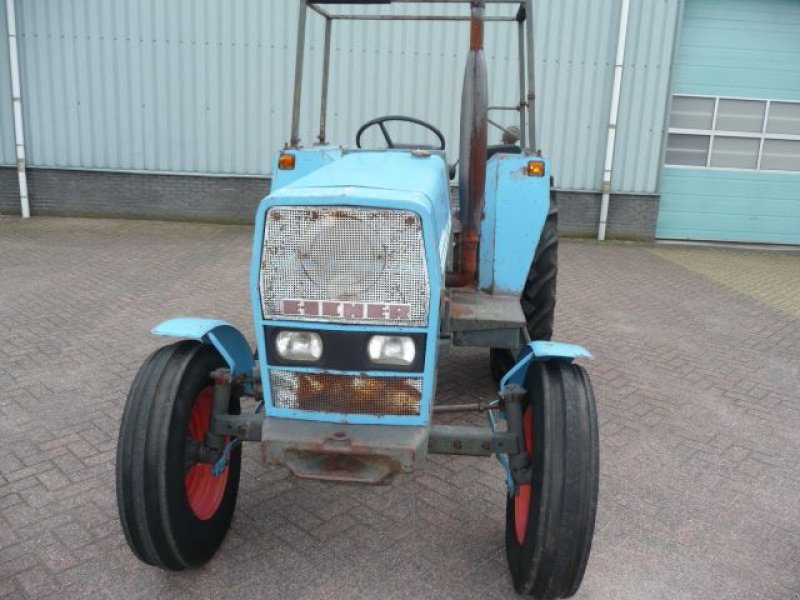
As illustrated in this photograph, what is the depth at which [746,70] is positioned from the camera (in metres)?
10.3

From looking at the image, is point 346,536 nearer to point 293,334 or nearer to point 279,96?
point 293,334

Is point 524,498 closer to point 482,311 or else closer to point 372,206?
point 482,311

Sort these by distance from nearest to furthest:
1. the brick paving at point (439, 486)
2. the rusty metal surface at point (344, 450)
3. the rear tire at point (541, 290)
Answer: the rusty metal surface at point (344, 450) → the brick paving at point (439, 486) → the rear tire at point (541, 290)

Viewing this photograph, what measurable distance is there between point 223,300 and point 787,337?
5.08 meters

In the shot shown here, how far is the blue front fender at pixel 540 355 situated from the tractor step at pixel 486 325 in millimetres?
525

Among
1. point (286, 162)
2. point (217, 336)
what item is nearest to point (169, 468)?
point (217, 336)

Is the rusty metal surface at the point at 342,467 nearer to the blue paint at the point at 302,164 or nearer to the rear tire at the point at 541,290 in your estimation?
the blue paint at the point at 302,164

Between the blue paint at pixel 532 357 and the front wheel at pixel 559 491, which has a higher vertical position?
the blue paint at pixel 532 357

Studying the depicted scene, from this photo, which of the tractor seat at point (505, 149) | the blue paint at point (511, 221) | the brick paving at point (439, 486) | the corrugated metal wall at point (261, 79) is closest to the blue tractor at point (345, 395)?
the brick paving at point (439, 486)

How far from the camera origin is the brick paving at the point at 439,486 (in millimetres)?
2689

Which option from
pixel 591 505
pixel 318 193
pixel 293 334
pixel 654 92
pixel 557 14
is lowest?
pixel 591 505

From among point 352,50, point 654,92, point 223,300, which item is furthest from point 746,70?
point 223,300

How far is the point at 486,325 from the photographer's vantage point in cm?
339

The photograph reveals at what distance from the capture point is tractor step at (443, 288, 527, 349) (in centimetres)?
339
